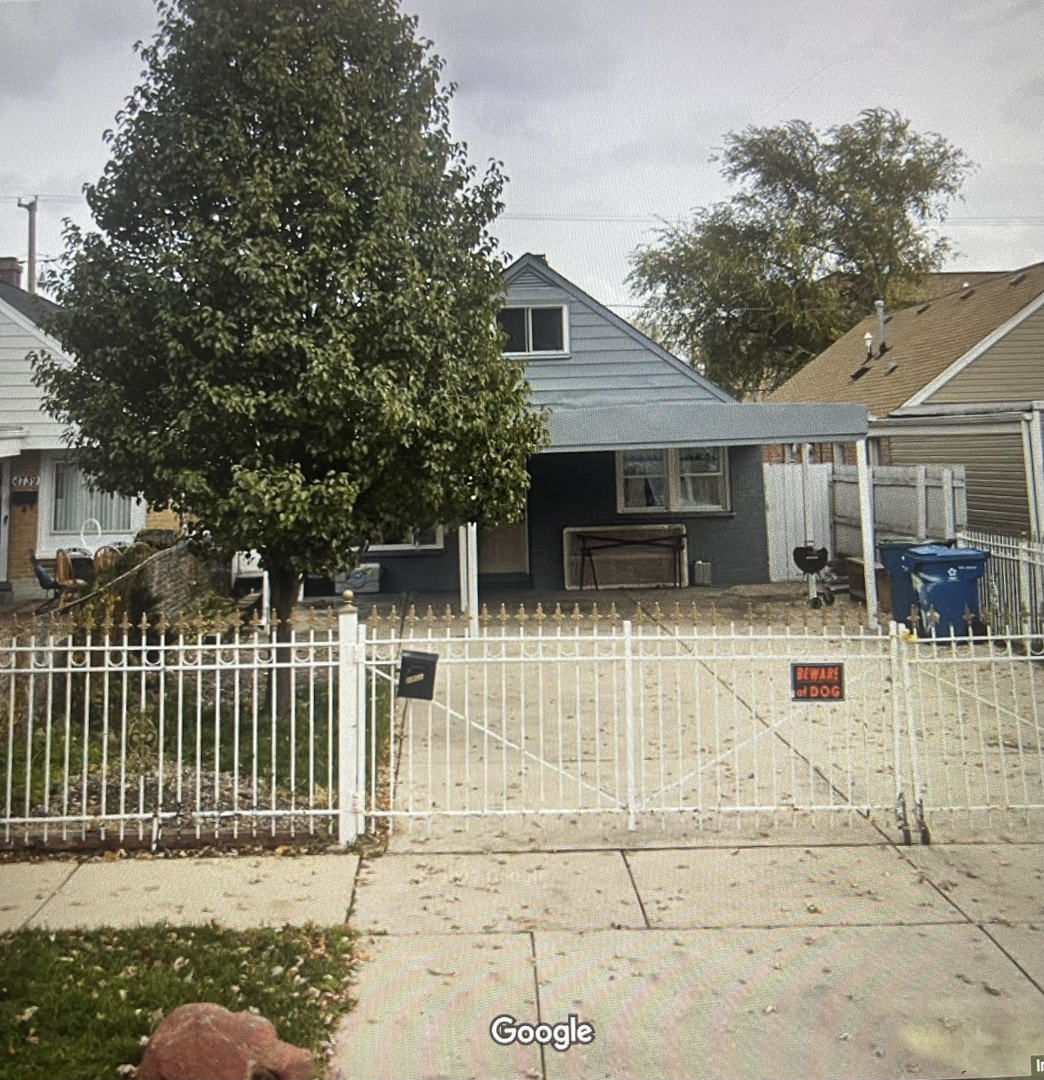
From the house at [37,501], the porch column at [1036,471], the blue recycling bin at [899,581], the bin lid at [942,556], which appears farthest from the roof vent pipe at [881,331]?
the house at [37,501]

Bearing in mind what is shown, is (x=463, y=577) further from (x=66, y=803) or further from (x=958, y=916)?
(x=958, y=916)

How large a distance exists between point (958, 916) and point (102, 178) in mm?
7417

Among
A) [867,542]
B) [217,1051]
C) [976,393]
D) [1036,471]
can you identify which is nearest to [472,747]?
[217,1051]

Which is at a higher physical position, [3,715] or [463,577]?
[463,577]

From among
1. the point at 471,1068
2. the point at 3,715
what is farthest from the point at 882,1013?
the point at 3,715

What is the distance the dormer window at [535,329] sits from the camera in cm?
1484

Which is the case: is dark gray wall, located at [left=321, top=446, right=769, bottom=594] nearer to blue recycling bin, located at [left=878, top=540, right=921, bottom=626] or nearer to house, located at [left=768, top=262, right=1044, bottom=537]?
house, located at [left=768, top=262, right=1044, bottom=537]

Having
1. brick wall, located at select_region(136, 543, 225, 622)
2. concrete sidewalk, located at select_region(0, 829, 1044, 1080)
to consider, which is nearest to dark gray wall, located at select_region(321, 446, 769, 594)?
brick wall, located at select_region(136, 543, 225, 622)

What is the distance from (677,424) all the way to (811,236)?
23015 mm

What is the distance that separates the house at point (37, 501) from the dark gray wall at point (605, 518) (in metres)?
5.99

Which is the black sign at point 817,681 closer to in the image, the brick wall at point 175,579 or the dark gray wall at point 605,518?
the brick wall at point 175,579

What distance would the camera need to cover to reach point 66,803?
5.66m

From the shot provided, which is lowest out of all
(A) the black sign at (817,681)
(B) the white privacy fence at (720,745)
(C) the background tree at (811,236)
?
(B) the white privacy fence at (720,745)

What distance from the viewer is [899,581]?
12164mm
